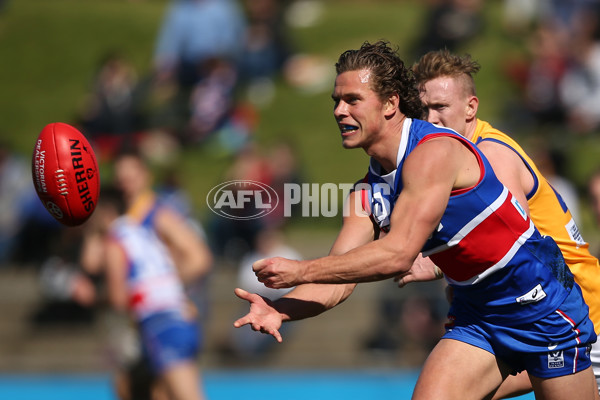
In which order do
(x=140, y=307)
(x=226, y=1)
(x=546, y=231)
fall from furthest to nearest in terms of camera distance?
(x=226, y=1)
(x=140, y=307)
(x=546, y=231)

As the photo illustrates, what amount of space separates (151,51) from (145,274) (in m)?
8.77

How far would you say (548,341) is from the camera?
3.66 meters

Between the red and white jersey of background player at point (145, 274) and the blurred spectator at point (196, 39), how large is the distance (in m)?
6.54

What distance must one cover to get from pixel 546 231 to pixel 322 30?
10912mm

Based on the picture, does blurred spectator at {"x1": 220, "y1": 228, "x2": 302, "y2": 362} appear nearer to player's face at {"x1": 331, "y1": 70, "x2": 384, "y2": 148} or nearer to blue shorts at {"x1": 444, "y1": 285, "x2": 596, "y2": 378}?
blue shorts at {"x1": 444, "y1": 285, "x2": 596, "y2": 378}

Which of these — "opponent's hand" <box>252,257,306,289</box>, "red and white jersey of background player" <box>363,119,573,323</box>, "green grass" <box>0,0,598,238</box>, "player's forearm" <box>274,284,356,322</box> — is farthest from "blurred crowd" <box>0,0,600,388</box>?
"opponent's hand" <box>252,257,306,289</box>

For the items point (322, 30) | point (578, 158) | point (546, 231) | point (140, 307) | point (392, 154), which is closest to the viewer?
point (392, 154)

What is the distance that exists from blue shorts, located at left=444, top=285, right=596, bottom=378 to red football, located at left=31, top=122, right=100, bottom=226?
6.47 feet

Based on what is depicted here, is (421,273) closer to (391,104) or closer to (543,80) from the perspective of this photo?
(391,104)

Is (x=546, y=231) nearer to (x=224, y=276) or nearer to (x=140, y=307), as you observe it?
(x=140, y=307)

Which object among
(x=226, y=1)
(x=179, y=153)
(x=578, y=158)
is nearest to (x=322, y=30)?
(x=226, y=1)

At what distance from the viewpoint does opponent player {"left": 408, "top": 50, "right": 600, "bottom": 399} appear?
12.5 feet

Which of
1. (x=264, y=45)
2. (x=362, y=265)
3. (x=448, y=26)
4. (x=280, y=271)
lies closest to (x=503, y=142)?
(x=362, y=265)

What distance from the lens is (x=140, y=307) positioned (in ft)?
20.2
